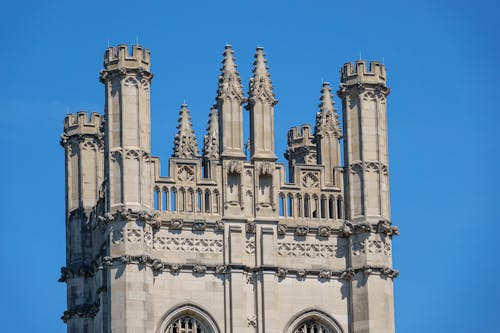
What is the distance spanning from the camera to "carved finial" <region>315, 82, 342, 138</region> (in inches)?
3332

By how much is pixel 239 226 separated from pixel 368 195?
3991 mm

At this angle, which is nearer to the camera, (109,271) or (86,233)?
(109,271)

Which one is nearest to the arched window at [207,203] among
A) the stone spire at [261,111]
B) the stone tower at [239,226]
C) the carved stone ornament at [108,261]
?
the stone tower at [239,226]

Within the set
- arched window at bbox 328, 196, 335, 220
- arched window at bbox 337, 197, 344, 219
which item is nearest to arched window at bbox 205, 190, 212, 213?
arched window at bbox 328, 196, 335, 220

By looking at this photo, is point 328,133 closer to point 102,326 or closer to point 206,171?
point 206,171

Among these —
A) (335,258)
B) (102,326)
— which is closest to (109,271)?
(102,326)

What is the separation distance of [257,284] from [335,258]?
101 inches

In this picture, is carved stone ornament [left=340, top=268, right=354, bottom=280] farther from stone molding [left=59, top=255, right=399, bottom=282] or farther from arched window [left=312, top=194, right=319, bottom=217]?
arched window [left=312, top=194, right=319, bottom=217]

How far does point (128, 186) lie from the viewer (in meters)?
79.6

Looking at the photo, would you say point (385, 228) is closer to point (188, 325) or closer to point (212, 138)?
point (188, 325)

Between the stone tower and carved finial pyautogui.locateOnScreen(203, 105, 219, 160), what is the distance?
151cm

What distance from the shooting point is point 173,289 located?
79.5 metres

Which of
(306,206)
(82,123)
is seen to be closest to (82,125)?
(82,123)

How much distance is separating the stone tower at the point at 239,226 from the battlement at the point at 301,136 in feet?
14.6
